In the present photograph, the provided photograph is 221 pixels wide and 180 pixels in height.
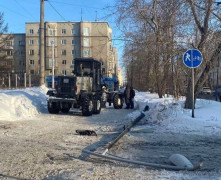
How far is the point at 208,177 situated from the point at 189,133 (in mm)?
5779

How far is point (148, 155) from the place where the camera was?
8609 mm

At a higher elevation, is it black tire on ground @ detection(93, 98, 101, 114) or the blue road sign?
the blue road sign

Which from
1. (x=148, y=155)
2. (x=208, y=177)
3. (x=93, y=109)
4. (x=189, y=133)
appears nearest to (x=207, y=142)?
(x=189, y=133)

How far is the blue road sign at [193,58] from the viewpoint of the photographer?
14336 millimetres

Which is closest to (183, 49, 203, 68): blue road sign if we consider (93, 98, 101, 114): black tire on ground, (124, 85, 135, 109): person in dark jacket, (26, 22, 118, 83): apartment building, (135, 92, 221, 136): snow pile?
(135, 92, 221, 136): snow pile

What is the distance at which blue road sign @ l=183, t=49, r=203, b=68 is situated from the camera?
14336mm

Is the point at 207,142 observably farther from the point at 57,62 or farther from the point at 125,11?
the point at 57,62

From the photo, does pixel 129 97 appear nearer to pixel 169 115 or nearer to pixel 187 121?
pixel 169 115

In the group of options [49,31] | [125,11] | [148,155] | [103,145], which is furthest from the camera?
[49,31]

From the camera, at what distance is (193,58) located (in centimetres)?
1441

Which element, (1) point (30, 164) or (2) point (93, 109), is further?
(2) point (93, 109)

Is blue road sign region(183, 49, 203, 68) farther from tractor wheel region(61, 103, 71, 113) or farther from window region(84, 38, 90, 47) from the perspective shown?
window region(84, 38, 90, 47)

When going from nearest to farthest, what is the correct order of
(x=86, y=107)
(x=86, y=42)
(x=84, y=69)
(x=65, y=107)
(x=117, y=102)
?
1. (x=86, y=107)
2. (x=65, y=107)
3. (x=84, y=69)
4. (x=117, y=102)
5. (x=86, y=42)

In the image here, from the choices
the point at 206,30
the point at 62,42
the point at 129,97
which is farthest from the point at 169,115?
the point at 62,42
